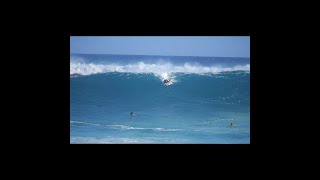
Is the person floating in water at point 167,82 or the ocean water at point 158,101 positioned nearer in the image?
the ocean water at point 158,101

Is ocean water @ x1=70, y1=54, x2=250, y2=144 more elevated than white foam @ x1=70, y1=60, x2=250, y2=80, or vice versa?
white foam @ x1=70, y1=60, x2=250, y2=80

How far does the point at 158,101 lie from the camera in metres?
3.62

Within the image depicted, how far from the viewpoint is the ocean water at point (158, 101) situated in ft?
11.3

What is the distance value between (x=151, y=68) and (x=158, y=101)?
0.46 m

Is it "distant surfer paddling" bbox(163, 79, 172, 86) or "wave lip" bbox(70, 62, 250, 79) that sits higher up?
"wave lip" bbox(70, 62, 250, 79)

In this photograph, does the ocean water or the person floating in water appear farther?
the person floating in water

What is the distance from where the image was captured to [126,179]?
10.3ft

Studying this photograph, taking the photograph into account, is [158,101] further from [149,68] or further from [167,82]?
[149,68]

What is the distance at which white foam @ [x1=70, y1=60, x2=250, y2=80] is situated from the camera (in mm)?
3523

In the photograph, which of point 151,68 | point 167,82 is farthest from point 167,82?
point 151,68
